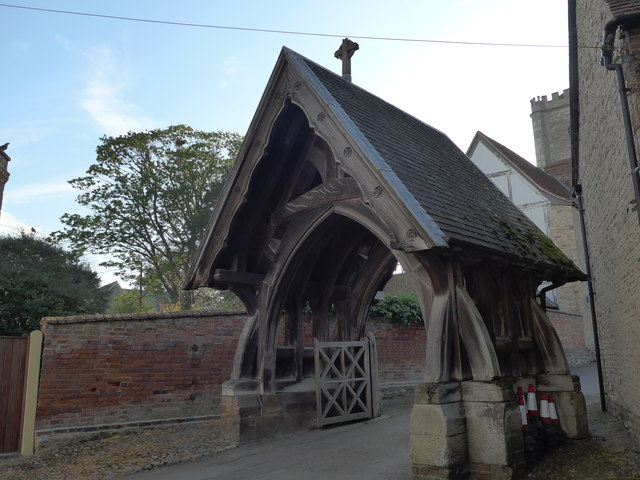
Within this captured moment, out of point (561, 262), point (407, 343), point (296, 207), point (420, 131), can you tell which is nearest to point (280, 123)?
point (296, 207)

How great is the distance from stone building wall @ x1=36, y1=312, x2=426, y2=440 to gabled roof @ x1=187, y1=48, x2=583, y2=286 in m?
2.99

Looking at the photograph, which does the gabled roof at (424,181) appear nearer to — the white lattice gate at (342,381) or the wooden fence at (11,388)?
the white lattice gate at (342,381)

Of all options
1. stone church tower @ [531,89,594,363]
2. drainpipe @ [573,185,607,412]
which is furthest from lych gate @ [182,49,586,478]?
stone church tower @ [531,89,594,363]

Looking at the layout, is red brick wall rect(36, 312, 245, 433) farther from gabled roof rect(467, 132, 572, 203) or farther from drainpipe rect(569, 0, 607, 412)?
gabled roof rect(467, 132, 572, 203)

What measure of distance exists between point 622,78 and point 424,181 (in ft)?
8.11

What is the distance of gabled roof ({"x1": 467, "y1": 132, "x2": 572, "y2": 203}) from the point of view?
25.9 meters

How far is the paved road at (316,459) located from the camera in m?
6.21

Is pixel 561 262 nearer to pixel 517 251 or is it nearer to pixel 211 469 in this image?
pixel 517 251

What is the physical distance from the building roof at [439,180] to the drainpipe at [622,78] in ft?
5.10

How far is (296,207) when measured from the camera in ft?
26.5

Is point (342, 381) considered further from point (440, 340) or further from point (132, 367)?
point (132, 367)

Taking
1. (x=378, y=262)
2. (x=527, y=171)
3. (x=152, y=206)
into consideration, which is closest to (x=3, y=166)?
(x=152, y=206)

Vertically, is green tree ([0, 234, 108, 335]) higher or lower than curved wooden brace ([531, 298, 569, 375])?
higher

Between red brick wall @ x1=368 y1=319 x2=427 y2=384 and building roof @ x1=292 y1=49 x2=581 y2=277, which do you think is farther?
red brick wall @ x1=368 y1=319 x2=427 y2=384
